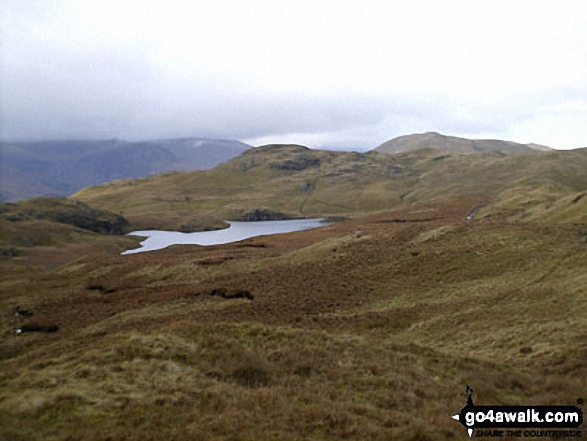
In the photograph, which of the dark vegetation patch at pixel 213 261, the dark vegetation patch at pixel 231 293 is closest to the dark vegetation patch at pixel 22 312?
the dark vegetation patch at pixel 231 293

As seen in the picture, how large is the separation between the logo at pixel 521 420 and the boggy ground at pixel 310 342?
2.41 ft

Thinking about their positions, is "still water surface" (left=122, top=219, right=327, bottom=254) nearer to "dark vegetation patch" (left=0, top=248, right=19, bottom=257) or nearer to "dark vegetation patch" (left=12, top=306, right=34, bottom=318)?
"dark vegetation patch" (left=0, top=248, right=19, bottom=257)

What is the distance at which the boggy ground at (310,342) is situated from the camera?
14188mm

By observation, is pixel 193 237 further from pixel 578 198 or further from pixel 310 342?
pixel 310 342

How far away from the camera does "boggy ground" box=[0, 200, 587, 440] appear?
14.2 m

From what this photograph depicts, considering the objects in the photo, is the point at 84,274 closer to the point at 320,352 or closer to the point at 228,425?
the point at 320,352

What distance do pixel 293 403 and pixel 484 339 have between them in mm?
15873

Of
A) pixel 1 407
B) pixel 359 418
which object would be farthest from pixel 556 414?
pixel 1 407

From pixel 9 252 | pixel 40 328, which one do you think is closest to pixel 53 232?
pixel 9 252

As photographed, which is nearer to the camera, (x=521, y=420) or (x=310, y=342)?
(x=521, y=420)

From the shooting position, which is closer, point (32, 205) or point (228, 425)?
point (228, 425)

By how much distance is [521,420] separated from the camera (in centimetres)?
1492

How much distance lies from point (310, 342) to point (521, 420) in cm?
1022

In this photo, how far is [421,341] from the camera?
28328mm
